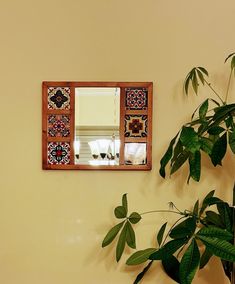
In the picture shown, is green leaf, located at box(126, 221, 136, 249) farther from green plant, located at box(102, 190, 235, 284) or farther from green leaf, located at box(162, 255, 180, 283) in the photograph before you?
green leaf, located at box(162, 255, 180, 283)

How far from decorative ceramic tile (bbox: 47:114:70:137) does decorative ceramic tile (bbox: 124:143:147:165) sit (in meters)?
0.33

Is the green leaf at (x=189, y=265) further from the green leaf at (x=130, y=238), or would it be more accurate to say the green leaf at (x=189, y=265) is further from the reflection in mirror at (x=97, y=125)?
the reflection in mirror at (x=97, y=125)

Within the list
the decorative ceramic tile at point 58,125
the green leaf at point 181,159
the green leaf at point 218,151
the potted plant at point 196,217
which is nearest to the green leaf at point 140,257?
the potted plant at point 196,217

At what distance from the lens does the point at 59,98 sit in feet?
5.01

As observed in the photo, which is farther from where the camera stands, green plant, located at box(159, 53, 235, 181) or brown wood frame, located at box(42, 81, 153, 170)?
brown wood frame, located at box(42, 81, 153, 170)

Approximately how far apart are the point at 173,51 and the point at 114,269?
118cm

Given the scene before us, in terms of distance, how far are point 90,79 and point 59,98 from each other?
0.19m

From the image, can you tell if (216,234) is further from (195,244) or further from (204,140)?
(204,140)

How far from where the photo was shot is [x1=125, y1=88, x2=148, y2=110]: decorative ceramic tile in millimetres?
1511

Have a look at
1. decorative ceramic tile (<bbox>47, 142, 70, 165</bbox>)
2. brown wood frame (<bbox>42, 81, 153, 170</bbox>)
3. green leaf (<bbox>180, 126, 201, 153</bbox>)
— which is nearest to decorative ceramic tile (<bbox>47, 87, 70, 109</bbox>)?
brown wood frame (<bbox>42, 81, 153, 170</bbox>)

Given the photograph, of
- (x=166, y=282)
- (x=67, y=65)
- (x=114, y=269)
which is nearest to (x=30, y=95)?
(x=67, y=65)

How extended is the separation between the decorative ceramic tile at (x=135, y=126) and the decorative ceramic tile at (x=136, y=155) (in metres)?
0.06

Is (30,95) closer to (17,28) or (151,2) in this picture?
(17,28)

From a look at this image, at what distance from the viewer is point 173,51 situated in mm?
1528
